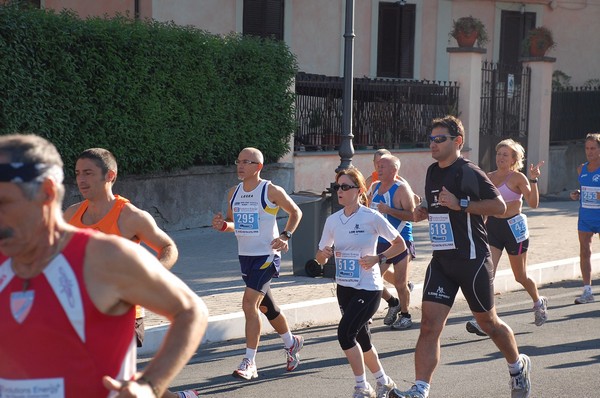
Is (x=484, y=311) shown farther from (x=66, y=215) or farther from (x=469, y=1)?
(x=469, y=1)

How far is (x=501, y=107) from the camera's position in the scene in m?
22.9

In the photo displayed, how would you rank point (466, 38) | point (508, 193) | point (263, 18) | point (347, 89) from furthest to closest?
point (263, 18) < point (466, 38) < point (347, 89) < point (508, 193)

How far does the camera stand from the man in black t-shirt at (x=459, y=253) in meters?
7.11

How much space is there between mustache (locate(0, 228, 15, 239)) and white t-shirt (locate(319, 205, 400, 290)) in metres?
4.64

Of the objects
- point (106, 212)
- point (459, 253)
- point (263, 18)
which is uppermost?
point (263, 18)

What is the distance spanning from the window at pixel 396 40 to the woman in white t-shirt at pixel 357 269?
16.9 metres

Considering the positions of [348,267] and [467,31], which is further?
[467,31]

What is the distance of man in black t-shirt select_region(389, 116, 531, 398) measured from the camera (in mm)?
7109

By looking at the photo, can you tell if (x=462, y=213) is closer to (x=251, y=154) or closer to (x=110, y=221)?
(x=251, y=154)

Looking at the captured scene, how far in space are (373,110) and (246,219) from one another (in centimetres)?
1153

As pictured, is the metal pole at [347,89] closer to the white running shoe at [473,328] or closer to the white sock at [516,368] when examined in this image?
the white running shoe at [473,328]

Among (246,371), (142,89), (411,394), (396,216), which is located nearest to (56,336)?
(411,394)

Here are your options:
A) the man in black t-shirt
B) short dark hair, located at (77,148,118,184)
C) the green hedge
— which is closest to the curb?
short dark hair, located at (77,148,118,184)

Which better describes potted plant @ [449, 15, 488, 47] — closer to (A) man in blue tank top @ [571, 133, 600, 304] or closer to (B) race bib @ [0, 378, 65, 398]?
(A) man in blue tank top @ [571, 133, 600, 304]
